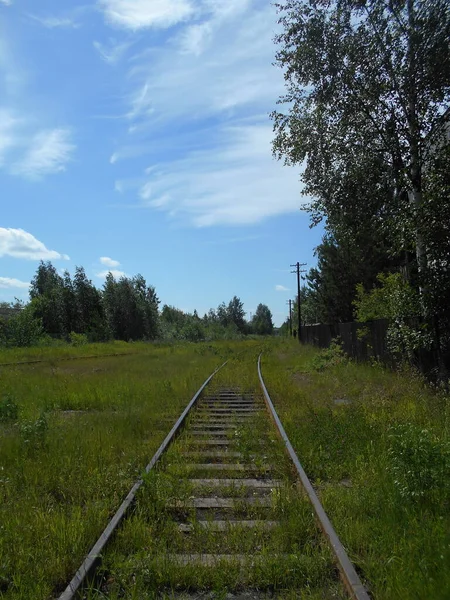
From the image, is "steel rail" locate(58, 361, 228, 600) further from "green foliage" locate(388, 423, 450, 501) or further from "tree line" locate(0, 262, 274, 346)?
"tree line" locate(0, 262, 274, 346)

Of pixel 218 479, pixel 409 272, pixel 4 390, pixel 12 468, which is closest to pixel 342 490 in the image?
pixel 218 479

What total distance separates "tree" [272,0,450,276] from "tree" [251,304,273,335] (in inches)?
5596

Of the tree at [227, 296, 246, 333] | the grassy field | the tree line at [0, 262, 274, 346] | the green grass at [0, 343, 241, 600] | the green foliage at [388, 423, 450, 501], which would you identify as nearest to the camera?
the grassy field

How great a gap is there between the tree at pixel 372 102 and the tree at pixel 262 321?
466 feet

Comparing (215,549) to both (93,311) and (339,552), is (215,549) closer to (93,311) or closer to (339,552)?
(339,552)

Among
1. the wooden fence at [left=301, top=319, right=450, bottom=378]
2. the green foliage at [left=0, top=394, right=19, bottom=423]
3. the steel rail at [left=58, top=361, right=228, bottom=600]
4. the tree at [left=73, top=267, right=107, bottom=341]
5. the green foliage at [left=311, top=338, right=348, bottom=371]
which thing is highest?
the tree at [left=73, top=267, right=107, bottom=341]

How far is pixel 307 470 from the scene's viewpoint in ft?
17.2

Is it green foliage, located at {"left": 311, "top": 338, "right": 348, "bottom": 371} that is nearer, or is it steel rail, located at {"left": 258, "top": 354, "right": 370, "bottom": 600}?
steel rail, located at {"left": 258, "top": 354, "right": 370, "bottom": 600}

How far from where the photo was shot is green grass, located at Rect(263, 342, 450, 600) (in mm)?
2973

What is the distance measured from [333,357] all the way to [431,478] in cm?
1601

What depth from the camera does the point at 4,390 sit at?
38.4ft

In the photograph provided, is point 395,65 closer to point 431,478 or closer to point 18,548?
point 431,478

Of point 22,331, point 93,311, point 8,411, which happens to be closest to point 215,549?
point 8,411

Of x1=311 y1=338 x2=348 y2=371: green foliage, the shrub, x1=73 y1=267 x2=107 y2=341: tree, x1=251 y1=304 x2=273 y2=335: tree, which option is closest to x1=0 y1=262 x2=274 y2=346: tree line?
x1=73 y1=267 x2=107 y2=341: tree
